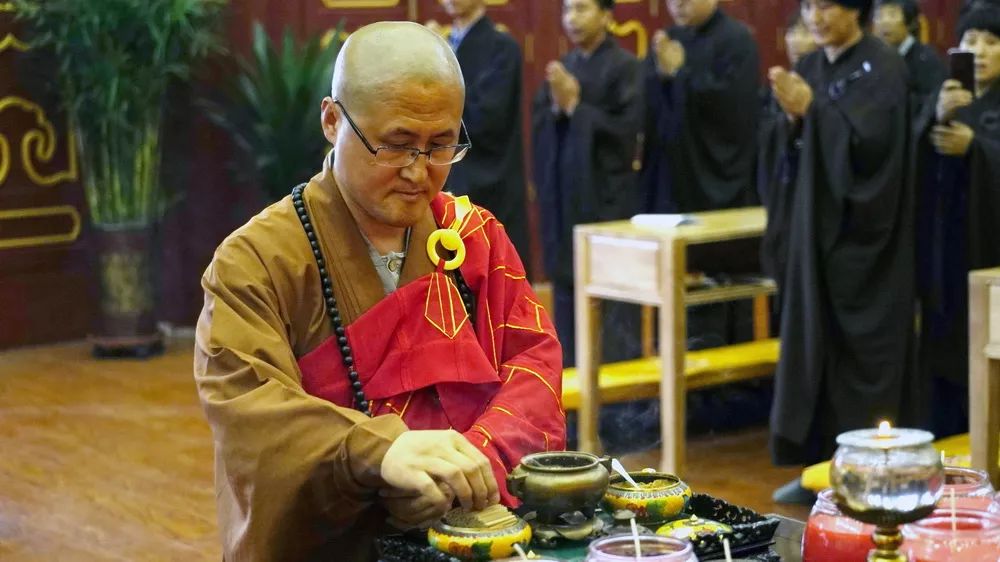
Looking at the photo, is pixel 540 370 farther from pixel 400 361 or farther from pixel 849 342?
pixel 849 342

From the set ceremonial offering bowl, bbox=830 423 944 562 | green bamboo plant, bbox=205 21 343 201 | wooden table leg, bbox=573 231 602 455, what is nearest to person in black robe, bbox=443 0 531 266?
green bamboo plant, bbox=205 21 343 201

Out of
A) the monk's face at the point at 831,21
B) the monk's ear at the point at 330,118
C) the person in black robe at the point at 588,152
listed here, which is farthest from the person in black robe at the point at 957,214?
the monk's ear at the point at 330,118

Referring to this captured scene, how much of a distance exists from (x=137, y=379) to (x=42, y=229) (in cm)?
118

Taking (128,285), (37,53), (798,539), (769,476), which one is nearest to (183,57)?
(37,53)

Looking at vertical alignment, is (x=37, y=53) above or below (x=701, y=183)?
above

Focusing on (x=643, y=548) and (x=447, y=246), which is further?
(x=447, y=246)

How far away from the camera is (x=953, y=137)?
4543 mm

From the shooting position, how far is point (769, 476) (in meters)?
4.82

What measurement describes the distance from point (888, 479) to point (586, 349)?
11.4 ft

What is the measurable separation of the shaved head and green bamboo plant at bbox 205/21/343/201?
16.3 feet

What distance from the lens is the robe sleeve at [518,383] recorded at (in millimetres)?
2018

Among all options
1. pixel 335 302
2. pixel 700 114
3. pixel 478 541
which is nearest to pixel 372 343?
pixel 335 302

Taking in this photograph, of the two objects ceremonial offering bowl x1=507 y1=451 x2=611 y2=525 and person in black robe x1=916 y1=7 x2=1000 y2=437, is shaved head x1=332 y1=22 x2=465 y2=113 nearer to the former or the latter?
ceremonial offering bowl x1=507 y1=451 x2=611 y2=525

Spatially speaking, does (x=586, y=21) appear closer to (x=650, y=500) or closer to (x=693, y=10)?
(x=693, y=10)
